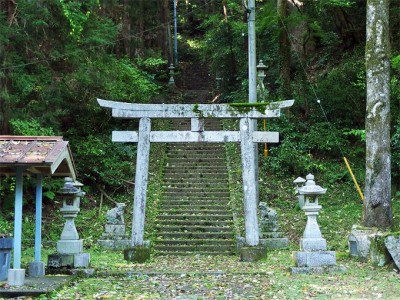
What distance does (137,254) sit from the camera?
12.5 metres

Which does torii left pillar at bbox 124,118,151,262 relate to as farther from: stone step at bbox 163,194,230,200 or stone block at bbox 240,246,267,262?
stone step at bbox 163,194,230,200

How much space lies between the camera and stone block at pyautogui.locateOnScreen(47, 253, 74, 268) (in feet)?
35.0

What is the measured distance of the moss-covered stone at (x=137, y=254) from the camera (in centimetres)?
1248

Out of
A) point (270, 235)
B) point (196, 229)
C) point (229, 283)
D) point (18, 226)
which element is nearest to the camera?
point (18, 226)

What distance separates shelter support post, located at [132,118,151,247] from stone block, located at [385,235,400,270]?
4.82m

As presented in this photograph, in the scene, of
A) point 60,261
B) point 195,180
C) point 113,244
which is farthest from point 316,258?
point 195,180

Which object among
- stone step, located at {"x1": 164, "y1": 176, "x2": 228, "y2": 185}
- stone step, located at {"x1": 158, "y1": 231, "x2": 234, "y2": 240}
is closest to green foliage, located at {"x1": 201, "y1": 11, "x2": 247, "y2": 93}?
stone step, located at {"x1": 164, "y1": 176, "x2": 228, "y2": 185}

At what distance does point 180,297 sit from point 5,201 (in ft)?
32.5

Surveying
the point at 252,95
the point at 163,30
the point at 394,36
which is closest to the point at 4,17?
the point at 252,95

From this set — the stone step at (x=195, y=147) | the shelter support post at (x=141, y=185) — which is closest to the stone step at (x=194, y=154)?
the stone step at (x=195, y=147)

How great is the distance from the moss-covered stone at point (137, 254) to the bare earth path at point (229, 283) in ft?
0.77

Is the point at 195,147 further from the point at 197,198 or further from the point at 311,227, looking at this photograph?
the point at 311,227

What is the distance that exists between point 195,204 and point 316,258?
708 centimetres

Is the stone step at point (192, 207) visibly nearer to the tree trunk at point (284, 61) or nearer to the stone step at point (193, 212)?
the stone step at point (193, 212)
